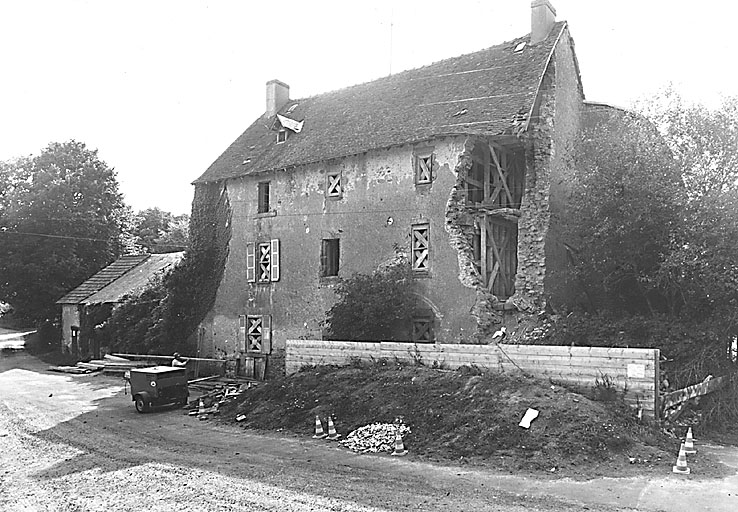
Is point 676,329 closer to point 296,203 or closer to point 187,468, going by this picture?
point 187,468

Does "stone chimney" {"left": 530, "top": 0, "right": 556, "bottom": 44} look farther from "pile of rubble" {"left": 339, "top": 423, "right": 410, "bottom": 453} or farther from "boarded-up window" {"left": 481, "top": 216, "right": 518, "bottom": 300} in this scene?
"pile of rubble" {"left": 339, "top": 423, "right": 410, "bottom": 453}

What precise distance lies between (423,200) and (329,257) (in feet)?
16.2

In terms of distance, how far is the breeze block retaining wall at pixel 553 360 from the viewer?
535 inches

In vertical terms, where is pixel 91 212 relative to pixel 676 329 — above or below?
above

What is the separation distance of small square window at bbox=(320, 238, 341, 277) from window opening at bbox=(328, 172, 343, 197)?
1.75 metres

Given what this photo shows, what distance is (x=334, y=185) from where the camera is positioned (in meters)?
25.4

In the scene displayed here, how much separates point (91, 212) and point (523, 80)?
29.9 meters

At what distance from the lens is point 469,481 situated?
1110 centimetres

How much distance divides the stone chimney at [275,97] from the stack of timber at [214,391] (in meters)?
13.1

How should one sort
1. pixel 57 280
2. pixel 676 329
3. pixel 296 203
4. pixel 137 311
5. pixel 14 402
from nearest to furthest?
pixel 676 329
pixel 14 402
pixel 296 203
pixel 137 311
pixel 57 280

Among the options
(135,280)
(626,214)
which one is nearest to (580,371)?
(626,214)

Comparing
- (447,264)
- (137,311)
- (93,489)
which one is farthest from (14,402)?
(447,264)

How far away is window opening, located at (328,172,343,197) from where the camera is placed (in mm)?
25172

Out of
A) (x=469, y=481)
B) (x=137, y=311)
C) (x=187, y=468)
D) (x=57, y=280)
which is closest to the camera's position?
(x=469, y=481)
